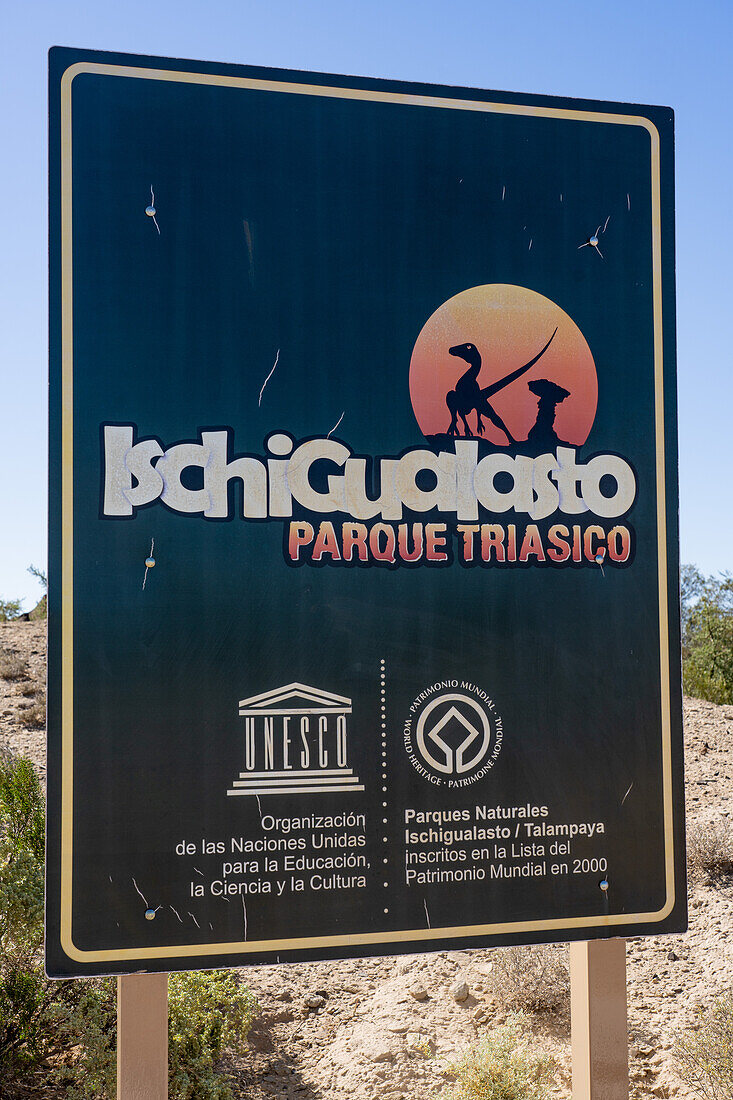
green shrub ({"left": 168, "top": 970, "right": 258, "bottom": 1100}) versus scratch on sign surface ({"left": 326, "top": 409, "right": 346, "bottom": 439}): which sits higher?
scratch on sign surface ({"left": 326, "top": 409, "right": 346, "bottom": 439})

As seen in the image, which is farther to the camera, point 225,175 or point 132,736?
point 225,175

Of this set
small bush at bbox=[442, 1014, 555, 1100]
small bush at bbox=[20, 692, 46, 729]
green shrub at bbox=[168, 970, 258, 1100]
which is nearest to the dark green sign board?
small bush at bbox=[442, 1014, 555, 1100]

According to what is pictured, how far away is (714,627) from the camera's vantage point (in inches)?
781

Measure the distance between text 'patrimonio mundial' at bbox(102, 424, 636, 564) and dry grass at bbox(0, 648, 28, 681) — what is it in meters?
8.32

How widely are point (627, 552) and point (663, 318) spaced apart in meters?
1.04

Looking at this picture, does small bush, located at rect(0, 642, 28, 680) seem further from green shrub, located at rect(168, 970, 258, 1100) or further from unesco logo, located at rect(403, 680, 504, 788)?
unesco logo, located at rect(403, 680, 504, 788)

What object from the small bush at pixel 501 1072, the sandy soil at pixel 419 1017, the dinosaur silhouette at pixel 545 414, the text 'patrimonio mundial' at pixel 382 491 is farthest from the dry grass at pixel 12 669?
the dinosaur silhouette at pixel 545 414

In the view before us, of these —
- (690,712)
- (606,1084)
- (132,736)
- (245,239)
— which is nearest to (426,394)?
(245,239)

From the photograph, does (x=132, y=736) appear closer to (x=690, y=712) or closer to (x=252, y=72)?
(x=252, y=72)

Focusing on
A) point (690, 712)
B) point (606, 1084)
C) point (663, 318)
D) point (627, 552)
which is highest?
point (663, 318)

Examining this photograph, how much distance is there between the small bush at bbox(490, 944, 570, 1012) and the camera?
5996mm

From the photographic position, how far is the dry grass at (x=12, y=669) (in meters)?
10.9

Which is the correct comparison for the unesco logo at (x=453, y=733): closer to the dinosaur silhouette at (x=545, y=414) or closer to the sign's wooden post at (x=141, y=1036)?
the dinosaur silhouette at (x=545, y=414)

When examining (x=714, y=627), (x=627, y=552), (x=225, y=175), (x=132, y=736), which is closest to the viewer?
(x=132, y=736)
